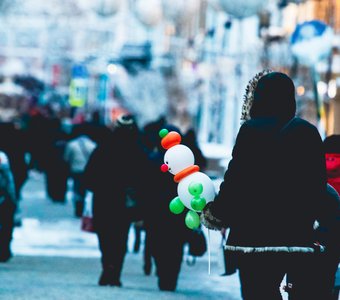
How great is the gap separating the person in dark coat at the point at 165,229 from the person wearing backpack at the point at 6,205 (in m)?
2.01

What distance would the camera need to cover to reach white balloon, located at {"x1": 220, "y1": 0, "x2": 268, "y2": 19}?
19.0 metres

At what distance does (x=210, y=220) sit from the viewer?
7250 millimetres

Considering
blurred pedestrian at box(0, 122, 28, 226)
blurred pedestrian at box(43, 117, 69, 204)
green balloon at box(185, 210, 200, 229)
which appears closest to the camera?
green balloon at box(185, 210, 200, 229)

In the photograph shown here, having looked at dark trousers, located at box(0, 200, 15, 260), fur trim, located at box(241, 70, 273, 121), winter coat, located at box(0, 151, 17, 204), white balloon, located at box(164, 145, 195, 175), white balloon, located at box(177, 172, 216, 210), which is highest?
fur trim, located at box(241, 70, 273, 121)

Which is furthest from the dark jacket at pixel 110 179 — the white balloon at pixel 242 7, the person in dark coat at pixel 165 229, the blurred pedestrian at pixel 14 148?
the blurred pedestrian at pixel 14 148

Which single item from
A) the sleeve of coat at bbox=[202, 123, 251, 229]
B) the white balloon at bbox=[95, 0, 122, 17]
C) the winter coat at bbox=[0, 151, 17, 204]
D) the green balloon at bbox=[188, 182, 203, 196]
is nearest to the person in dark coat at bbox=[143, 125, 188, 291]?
the winter coat at bbox=[0, 151, 17, 204]

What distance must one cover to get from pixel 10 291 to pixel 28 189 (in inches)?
905

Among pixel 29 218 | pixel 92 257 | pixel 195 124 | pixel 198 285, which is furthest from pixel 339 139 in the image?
pixel 195 124

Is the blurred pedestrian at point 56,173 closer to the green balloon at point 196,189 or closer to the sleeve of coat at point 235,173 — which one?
the green balloon at point 196,189

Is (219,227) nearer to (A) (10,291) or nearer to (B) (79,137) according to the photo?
(A) (10,291)

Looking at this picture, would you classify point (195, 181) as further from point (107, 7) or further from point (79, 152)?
point (107, 7)

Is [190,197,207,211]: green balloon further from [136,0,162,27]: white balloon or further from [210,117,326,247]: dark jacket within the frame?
[136,0,162,27]: white balloon

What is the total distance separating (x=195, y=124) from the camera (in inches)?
2308

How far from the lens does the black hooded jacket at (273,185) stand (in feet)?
22.5
